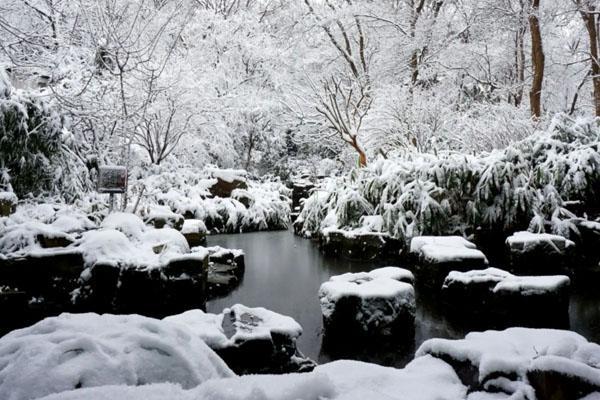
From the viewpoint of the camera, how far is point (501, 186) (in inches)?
296

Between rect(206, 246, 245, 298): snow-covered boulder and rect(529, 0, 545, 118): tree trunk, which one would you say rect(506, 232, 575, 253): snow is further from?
rect(529, 0, 545, 118): tree trunk

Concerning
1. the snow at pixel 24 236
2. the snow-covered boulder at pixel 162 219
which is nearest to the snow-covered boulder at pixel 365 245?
the snow-covered boulder at pixel 162 219

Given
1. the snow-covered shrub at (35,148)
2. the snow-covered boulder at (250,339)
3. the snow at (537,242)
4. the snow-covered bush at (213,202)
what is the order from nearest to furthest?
1. the snow-covered boulder at (250,339)
2. the snow at (537,242)
3. the snow-covered shrub at (35,148)
4. the snow-covered bush at (213,202)

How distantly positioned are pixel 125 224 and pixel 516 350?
5047 millimetres

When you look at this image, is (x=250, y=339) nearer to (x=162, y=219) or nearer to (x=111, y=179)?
(x=111, y=179)

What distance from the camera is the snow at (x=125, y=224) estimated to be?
225 inches

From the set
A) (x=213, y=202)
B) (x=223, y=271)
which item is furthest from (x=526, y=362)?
(x=213, y=202)

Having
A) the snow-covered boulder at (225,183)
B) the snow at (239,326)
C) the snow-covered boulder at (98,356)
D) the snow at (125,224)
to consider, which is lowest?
the snow at (239,326)

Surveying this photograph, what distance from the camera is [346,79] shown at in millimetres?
16328

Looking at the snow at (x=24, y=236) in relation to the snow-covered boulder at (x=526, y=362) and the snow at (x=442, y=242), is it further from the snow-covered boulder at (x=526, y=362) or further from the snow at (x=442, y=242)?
the snow at (x=442, y=242)

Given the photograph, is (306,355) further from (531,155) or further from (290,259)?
(531,155)

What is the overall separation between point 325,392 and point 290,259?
6.56m

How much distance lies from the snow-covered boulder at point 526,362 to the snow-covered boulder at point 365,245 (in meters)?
5.38

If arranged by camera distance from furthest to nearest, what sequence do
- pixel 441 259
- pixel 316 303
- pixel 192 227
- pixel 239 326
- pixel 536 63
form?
pixel 536 63 → pixel 192 227 → pixel 441 259 → pixel 316 303 → pixel 239 326
